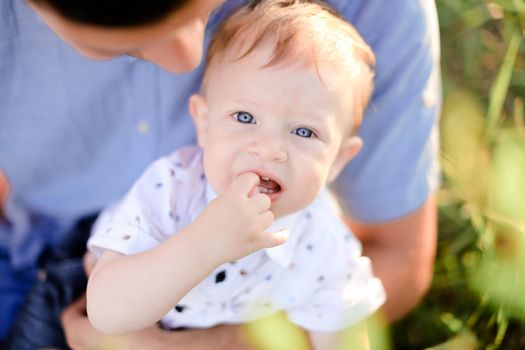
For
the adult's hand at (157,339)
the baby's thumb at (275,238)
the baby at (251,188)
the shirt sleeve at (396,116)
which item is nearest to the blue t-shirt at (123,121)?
the shirt sleeve at (396,116)

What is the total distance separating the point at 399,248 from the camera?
55.6 inches

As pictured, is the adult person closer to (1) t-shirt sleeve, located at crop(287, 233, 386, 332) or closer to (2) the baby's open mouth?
(1) t-shirt sleeve, located at crop(287, 233, 386, 332)

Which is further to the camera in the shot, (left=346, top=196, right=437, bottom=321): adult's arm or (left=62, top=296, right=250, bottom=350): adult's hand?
(left=346, top=196, right=437, bottom=321): adult's arm

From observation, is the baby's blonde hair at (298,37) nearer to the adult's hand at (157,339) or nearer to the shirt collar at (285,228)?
Answer: the shirt collar at (285,228)

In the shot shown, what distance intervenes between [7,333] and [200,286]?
1.54 ft

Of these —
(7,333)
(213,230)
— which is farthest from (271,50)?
(7,333)

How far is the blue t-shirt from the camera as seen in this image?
3.85 feet

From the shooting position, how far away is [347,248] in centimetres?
121

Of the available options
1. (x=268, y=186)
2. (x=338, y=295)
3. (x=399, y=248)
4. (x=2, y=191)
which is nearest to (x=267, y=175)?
(x=268, y=186)

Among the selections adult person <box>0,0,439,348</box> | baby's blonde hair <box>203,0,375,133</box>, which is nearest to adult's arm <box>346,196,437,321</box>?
adult person <box>0,0,439,348</box>

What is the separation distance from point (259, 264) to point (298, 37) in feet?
1.08

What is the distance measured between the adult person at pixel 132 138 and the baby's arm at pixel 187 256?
244mm

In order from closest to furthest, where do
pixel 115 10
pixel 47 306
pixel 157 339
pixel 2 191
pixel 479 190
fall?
pixel 115 10 → pixel 157 339 → pixel 47 306 → pixel 2 191 → pixel 479 190

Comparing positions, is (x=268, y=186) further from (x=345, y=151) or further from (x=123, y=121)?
(x=123, y=121)
